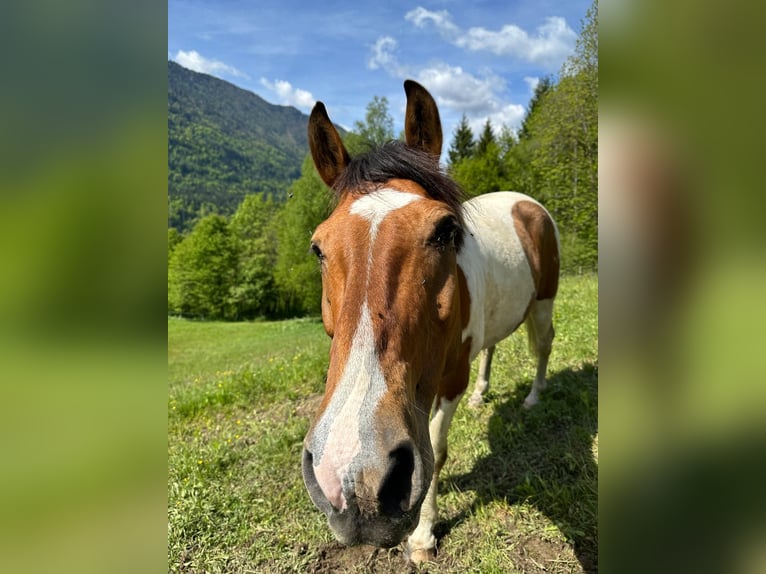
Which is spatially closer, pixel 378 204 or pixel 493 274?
pixel 378 204

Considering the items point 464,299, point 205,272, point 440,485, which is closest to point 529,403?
point 440,485

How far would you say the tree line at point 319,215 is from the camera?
13.4m

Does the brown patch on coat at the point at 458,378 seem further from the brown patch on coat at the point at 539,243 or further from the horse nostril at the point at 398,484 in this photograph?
the brown patch on coat at the point at 539,243

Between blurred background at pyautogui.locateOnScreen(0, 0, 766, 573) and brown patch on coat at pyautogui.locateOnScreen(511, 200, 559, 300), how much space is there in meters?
3.85

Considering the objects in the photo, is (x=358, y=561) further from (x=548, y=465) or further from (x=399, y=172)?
(x=399, y=172)

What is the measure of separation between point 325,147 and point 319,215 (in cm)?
1312

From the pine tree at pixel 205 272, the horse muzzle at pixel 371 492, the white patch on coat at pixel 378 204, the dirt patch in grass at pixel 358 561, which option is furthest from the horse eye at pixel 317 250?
the pine tree at pixel 205 272

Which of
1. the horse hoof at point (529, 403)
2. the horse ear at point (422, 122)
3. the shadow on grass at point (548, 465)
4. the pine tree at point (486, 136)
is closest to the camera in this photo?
the horse ear at point (422, 122)

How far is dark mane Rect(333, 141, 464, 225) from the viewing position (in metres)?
2.20
